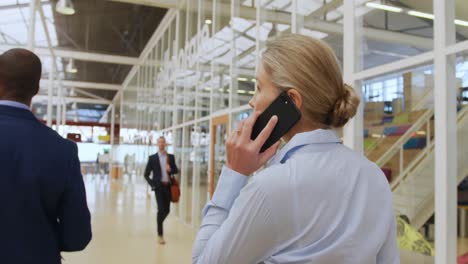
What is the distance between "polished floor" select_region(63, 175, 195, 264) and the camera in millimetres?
5379

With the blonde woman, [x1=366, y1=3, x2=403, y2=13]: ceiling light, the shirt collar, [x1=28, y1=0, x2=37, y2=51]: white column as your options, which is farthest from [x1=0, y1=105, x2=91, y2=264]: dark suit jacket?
[x1=28, y1=0, x2=37, y2=51]: white column

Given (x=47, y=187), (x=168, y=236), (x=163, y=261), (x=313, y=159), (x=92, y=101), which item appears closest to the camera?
(x=313, y=159)

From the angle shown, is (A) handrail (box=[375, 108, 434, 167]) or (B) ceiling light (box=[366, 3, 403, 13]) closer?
(A) handrail (box=[375, 108, 434, 167])

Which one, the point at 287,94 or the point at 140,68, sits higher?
the point at 140,68

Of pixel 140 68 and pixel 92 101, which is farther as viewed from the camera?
pixel 92 101

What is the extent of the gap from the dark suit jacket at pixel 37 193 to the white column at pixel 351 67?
8.12 ft

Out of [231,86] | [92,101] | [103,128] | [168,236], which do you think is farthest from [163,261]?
[103,128]

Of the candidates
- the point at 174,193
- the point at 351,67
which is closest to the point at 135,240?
the point at 174,193

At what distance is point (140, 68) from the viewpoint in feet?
56.0

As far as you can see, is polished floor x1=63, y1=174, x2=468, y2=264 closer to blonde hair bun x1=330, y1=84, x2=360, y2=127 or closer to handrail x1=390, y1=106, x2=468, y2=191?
handrail x1=390, y1=106, x2=468, y2=191

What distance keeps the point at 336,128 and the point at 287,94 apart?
0.14 m

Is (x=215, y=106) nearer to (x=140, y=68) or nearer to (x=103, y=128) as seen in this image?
(x=140, y=68)

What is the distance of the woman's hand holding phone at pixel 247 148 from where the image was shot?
763 mm

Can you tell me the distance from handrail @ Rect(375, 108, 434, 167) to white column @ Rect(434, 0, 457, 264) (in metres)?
0.17
